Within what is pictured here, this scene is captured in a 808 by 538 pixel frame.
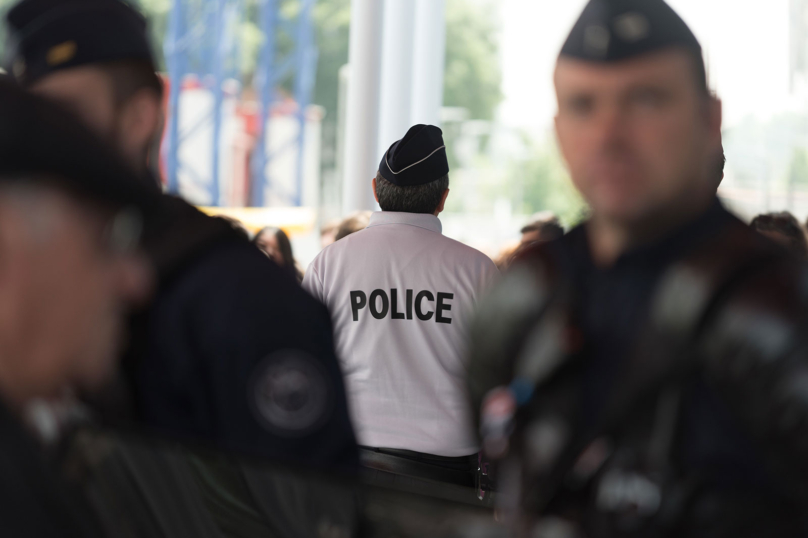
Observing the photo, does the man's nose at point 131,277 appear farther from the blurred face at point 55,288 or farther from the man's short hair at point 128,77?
the man's short hair at point 128,77

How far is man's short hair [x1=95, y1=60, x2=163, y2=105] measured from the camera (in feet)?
4.45

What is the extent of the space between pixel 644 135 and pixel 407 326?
1850 mm

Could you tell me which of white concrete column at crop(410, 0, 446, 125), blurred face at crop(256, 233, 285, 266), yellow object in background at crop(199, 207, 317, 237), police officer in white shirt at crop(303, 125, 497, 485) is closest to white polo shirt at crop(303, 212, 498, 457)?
police officer in white shirt at crop(303, 125, 497, 485)

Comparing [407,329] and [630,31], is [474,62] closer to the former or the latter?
[407,329]

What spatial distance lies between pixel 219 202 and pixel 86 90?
43.7 feet

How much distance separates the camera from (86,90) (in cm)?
134

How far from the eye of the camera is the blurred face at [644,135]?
103 centimetres

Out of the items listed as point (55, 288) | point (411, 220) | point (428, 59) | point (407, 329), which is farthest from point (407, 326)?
point (428, 59)

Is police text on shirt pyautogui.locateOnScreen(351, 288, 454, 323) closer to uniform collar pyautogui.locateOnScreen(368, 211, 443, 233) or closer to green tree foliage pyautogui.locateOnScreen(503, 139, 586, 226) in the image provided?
uniform collar pyautogui.locateOnScreen(368, 211, 443, 233)

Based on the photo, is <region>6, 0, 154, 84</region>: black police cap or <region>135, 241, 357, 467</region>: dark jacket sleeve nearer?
<region>135, 241, 357, 467</region>: dark jacket sleeve

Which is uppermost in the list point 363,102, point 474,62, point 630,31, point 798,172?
point 474,62

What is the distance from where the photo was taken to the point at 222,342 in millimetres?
1212

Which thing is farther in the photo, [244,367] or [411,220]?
[411,220]

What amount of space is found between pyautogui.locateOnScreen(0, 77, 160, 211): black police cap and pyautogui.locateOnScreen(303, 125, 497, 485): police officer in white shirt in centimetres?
204
